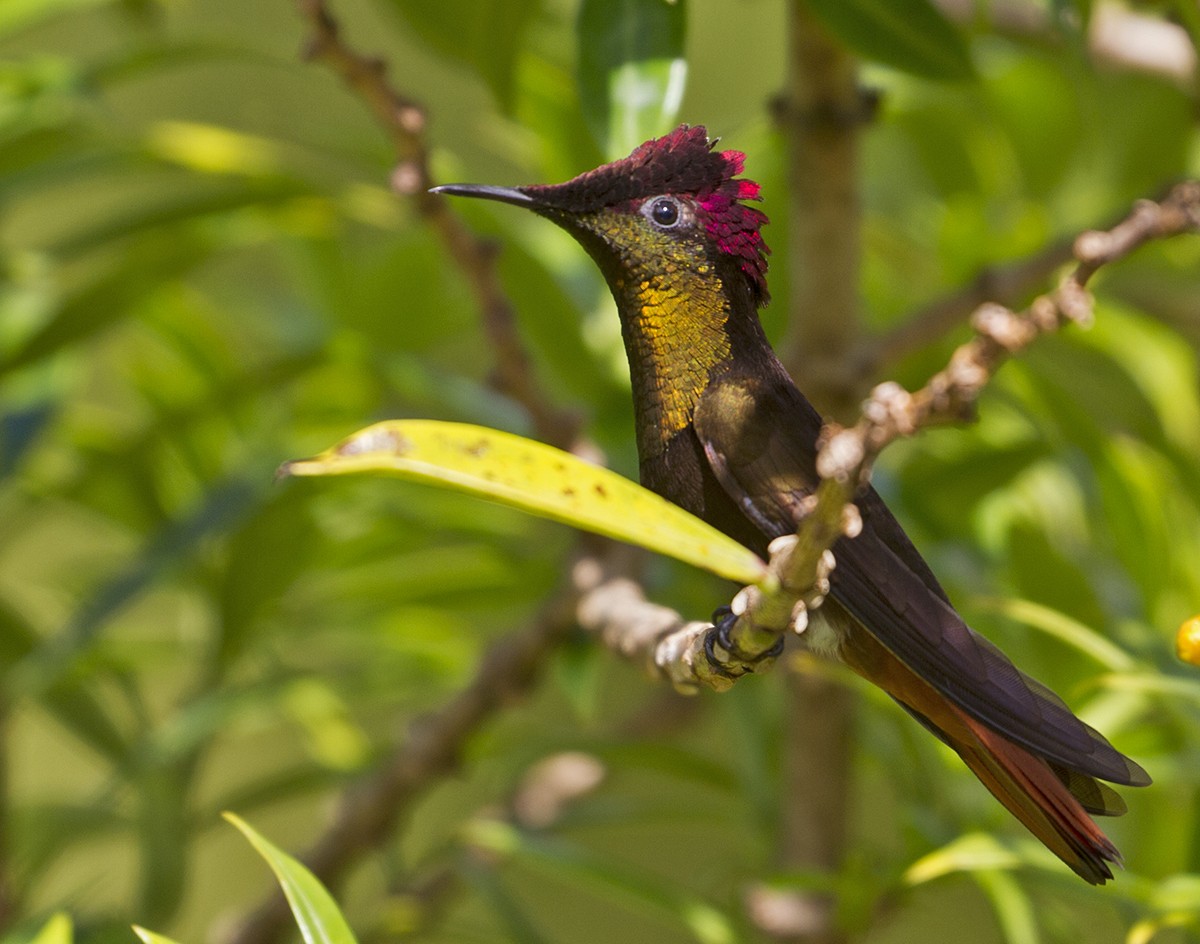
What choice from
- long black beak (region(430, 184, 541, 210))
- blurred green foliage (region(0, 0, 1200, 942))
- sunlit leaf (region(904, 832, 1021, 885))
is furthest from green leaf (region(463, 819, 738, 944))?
long black beak (region(430, 184, 541, 210))

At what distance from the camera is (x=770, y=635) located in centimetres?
60

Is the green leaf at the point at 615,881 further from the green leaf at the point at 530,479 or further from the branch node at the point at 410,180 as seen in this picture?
the green leaf at the point at 530,479

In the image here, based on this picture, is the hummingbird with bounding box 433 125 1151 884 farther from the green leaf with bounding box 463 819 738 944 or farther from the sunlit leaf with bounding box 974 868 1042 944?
the green leaf with bounding box 463 819 738 944

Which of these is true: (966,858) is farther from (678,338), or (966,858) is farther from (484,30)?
(484,30)

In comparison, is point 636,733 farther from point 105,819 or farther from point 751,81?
point 751,81

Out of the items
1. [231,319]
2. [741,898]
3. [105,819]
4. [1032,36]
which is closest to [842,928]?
[741,898]

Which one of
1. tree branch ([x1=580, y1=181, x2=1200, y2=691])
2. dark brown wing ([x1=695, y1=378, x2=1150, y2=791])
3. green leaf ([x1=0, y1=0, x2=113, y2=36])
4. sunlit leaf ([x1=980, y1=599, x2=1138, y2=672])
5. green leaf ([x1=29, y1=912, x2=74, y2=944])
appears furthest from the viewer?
green leaf ([x1=0, y1=0, x2=113, y2=36])

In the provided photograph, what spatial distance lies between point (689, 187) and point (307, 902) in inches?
17.1

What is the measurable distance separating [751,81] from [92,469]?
5.21ft

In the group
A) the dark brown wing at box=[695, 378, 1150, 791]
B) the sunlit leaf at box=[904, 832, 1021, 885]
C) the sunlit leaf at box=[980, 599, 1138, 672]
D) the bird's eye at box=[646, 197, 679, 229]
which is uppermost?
the bird's eye at box=[646, 197, 679, 229]

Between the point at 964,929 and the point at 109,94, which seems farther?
the point at 109,94

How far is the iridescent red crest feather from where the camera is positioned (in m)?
0.71

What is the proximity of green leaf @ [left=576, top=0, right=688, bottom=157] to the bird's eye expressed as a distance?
75 mm

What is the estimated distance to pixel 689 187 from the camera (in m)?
0.73
